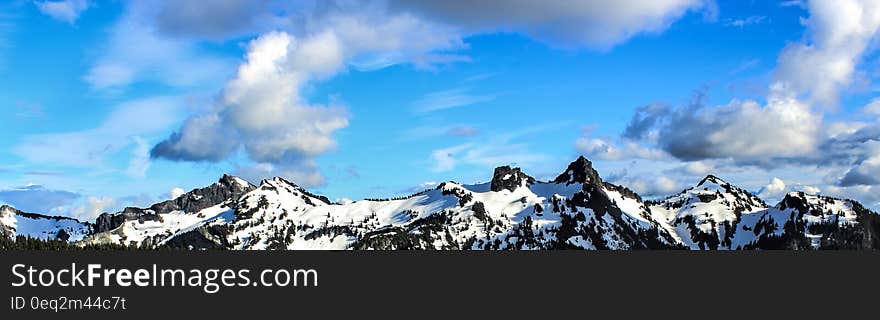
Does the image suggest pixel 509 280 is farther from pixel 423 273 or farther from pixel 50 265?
pixel 50 265

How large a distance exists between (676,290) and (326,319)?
3518 inches

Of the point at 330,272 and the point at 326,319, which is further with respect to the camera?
the point at 330,272

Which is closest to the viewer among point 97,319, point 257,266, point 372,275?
point 97,319

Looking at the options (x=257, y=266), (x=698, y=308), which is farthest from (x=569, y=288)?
(x=257, y=266)

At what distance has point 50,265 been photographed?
11988 cm

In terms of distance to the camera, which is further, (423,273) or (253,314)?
(423,273)

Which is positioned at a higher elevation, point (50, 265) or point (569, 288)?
point (50, 265)

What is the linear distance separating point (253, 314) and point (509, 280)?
243 feet

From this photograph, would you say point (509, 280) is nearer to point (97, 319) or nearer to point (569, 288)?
point (569, 288)

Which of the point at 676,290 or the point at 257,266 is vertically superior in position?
the point at 257,266

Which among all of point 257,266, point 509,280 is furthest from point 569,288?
point 257,266

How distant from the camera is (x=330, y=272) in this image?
16700cm

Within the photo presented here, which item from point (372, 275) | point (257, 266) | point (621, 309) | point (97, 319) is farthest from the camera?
point (372, 275)

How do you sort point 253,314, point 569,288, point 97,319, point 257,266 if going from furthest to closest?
point 569,288, point 257,266, point 253,314, point 97,319
